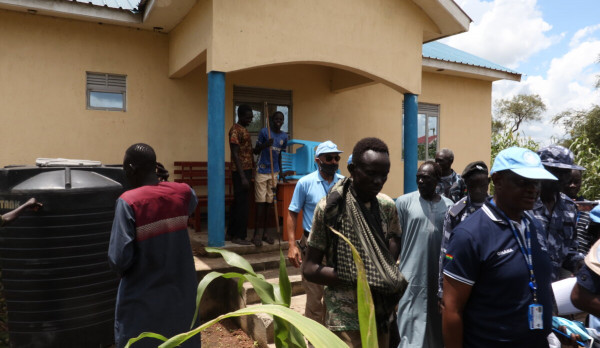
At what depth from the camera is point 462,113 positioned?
390 inches

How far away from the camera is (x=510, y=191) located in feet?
5.94

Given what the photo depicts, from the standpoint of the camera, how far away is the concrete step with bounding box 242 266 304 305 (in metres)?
4.32

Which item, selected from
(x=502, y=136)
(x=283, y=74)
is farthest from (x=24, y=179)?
(x=502, y=136)

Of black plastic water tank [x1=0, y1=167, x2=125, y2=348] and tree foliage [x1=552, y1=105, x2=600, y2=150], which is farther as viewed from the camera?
tree foliage [x1=552, y1=105, x2=600, y2=150]

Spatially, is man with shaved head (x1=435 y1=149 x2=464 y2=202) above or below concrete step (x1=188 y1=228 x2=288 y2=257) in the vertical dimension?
above

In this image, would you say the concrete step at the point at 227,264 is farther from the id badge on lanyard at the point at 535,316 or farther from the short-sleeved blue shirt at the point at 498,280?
the id badge on lanyard at the point at 535,316

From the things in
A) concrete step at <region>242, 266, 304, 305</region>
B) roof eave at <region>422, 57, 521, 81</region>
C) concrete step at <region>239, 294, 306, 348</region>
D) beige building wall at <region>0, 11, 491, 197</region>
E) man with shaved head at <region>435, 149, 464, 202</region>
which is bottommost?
concrete step at <region>239, 294, 306, 348</region>

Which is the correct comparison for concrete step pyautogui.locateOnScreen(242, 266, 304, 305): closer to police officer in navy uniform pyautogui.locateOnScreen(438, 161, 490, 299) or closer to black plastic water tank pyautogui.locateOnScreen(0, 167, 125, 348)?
black plastic water tank pyautogui.locateOnScreen(0, 167, 125, 348)

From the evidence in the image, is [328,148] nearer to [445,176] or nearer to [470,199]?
[470,199]

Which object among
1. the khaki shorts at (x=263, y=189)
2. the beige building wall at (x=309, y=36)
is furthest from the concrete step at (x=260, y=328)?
the beige building wall at (x=309, y=36)

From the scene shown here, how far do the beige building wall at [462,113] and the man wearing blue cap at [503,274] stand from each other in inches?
308

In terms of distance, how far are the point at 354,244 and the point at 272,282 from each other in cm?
305

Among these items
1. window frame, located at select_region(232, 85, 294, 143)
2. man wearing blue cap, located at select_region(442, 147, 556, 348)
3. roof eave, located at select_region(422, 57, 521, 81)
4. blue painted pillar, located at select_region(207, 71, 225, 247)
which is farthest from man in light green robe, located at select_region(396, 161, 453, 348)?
roof eave, located at select_region(422, 57, 521, 81)

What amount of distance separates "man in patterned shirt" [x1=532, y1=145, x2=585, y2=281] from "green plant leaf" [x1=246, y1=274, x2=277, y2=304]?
8.06 ft
